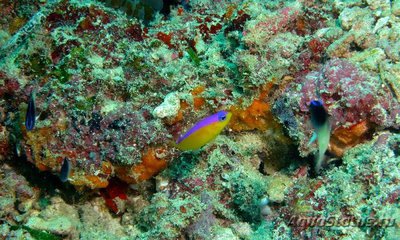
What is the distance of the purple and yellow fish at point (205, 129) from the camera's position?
2566mm

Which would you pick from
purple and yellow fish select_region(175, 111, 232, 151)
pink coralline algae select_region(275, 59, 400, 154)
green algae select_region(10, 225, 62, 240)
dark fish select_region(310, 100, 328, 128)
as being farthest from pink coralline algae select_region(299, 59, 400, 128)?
green algae select_region(10, 225, 62, 240)

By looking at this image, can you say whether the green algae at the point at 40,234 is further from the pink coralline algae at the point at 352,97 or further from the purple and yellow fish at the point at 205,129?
the pink coralline algae at the point at 352,97

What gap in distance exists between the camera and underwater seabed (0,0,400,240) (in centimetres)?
343

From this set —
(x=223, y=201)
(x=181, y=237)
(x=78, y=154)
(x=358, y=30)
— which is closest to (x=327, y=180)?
(x=223, y=201)

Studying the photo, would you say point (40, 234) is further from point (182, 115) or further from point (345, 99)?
point (345, 99)

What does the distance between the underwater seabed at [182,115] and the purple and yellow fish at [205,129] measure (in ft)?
2.91

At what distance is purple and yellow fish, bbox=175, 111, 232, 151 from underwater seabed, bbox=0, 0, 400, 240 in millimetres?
888

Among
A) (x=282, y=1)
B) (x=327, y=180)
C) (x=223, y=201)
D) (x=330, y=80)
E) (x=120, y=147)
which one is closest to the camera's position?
(x=327, y=180)

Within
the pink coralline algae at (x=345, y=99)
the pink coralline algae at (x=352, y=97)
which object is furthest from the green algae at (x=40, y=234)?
the pink coralline algae at (x=352, y=97)

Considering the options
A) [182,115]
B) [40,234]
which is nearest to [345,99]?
[182,115]

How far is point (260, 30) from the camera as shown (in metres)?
3.85

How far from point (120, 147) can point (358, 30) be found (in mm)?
3141

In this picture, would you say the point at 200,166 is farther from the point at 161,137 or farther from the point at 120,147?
the point at 120,147

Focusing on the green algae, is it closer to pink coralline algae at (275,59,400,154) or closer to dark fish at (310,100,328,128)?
pink coralline algae at (275,59,400,154)
